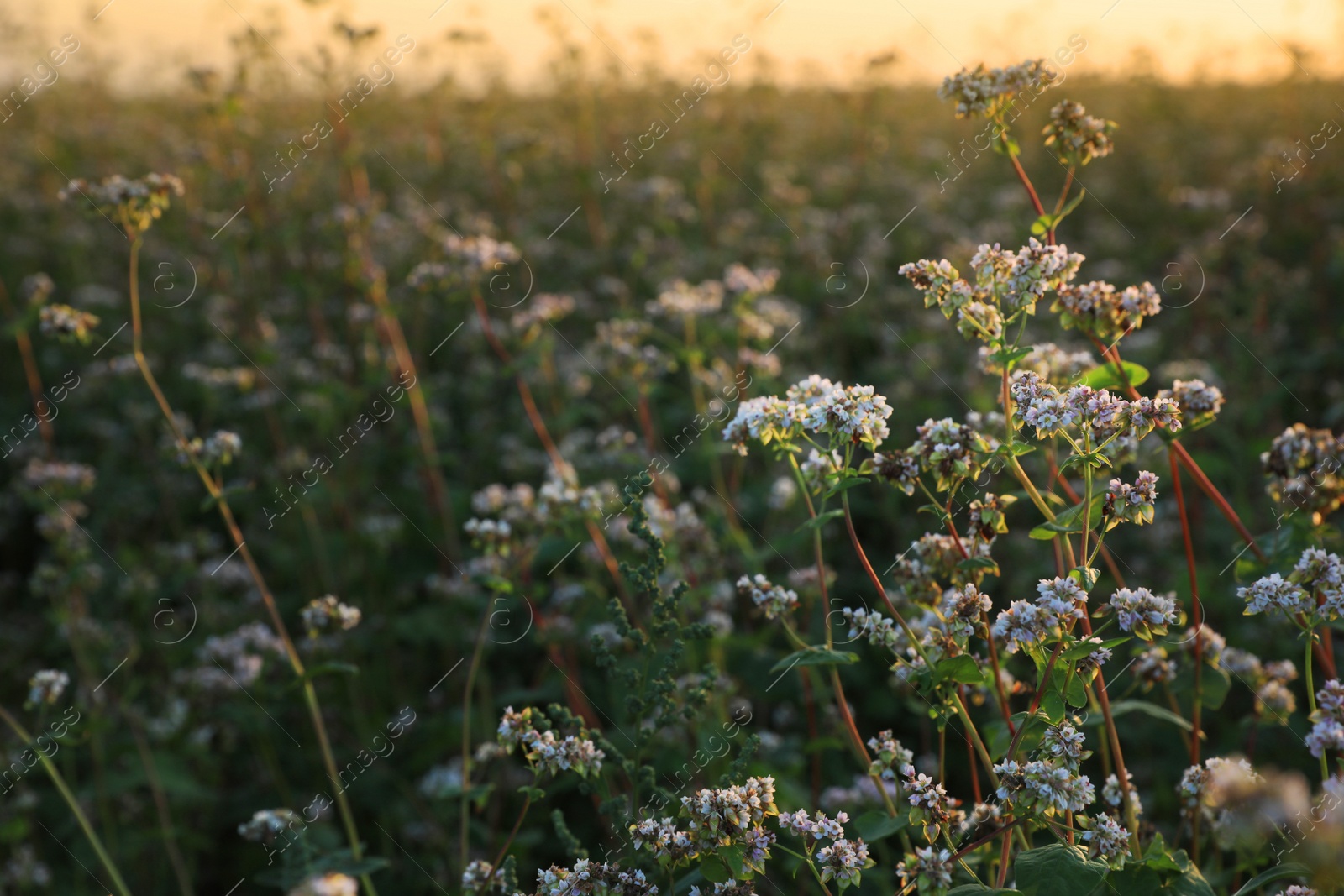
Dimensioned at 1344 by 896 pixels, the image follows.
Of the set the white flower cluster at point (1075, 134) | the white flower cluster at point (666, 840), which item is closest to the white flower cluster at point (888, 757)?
the white flower cluster at point (666, 840)

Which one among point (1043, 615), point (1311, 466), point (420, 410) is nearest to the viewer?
point (1043, 615)

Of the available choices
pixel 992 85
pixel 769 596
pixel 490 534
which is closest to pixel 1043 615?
pixel 769 596

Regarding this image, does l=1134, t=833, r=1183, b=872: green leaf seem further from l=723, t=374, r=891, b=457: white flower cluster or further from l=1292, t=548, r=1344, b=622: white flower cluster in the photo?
l=723, t=374, r=891, b=457: white flower cluster

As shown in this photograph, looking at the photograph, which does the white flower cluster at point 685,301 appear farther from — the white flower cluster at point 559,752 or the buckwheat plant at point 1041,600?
the white flower cluster at point 559,752

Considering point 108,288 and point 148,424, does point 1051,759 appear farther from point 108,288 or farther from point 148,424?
point 108,288

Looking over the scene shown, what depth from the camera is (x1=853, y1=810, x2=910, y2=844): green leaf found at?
235cm

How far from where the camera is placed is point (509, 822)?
4711mm

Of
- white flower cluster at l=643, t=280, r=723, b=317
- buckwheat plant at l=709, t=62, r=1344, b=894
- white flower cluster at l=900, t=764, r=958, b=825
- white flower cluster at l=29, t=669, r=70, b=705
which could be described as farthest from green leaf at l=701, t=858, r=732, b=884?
white flower cluster at l=643, t=280, r=723, b=317

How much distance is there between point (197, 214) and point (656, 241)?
12.7 feet

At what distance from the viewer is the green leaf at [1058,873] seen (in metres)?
2.04

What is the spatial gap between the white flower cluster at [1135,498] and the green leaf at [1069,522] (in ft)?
0.10

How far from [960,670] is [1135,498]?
0.60 metres

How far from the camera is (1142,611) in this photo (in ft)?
7.35

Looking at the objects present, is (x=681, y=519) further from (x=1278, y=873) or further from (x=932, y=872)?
(x=1278, y=873)
